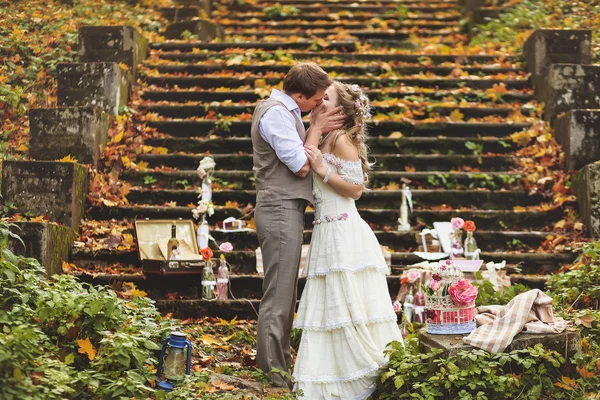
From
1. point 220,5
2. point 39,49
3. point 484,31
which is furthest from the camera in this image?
point 220,5

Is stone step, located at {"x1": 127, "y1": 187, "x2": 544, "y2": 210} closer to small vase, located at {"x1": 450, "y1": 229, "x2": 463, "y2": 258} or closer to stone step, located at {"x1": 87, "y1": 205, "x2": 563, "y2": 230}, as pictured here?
stone step, located at {"x1": 87, "y1": 205, "x2": 563, "y2": 230}

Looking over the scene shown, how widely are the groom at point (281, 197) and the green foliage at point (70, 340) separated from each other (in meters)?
0.71

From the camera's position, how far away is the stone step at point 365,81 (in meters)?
10.5

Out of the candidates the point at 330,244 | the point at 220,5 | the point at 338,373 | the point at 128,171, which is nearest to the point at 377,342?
the point at 338,373

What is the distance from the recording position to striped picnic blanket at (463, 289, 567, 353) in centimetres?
473

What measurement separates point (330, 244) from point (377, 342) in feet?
2.25

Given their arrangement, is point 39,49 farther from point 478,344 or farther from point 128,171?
point 478,344

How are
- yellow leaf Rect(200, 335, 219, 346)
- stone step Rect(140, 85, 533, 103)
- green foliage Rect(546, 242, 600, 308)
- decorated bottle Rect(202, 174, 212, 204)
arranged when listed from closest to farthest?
1. yellow leaf Rect(200, 335, 219, 346)
2. green foliage Rect(546, 242, 600, 308)
3. decorated bottle Rect(202, 174, 212, 204)
4. stone step Rect(140, 85, 533, 103)

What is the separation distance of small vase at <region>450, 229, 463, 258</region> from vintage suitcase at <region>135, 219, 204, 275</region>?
7.37ft

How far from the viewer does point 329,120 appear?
17.4 ft

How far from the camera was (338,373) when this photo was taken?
509 centimetres

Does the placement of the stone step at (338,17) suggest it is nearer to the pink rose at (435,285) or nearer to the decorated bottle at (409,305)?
the decorated bottle at (409,305)

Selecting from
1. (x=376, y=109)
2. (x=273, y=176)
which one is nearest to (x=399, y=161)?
(x=376, y=109)

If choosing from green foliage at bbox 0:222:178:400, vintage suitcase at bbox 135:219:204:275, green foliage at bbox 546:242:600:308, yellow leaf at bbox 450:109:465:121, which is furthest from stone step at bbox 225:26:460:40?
green foliage at bbox 0:222:178:400
